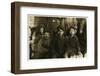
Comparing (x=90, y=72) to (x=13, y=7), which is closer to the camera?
(x=13, y=7)

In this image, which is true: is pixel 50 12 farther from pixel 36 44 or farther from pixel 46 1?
pixel 36 44

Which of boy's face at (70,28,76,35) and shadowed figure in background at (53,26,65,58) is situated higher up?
boy's face at (70,28,76,35)

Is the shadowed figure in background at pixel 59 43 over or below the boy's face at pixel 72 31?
below

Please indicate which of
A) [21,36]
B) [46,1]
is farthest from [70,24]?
[21,36]

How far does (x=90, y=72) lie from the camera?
5.72 ft

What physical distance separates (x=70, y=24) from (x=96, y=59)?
32 centimetres

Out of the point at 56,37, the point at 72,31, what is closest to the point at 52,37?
the point at 56,37

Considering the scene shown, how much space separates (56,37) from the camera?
1624 millimetres

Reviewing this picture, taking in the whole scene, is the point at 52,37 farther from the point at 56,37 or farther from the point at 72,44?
the point at 72,44

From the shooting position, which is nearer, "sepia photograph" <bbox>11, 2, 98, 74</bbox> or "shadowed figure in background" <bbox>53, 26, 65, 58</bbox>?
"sepia photograph" <bbox>11, 2, 98, 74</bbox>

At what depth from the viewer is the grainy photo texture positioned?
156cm

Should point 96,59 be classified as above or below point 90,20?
below

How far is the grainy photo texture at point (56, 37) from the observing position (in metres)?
1.56

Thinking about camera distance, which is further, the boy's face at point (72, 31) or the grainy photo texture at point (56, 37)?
the boy's face at point (72, 31)
